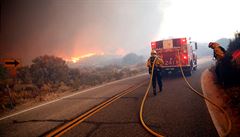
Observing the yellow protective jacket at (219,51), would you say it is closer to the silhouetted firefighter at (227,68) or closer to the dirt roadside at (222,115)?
the silhouetted firefighter at (227,68)

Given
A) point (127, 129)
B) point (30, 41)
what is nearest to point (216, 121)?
point (127, 129)

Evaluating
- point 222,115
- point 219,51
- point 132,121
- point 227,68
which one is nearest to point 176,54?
point 219,51

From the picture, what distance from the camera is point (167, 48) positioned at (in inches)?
610

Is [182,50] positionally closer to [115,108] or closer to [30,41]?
[115,108]

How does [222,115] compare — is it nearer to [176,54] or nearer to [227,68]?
[227,68]

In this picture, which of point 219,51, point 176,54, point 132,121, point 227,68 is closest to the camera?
point 132,121

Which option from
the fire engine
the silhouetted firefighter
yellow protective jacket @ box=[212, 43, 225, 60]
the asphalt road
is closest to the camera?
the asphalt road

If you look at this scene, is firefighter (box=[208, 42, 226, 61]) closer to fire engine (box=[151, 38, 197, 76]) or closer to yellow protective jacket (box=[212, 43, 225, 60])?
yellow protective jacket (box=[212, 43, 225, 60])

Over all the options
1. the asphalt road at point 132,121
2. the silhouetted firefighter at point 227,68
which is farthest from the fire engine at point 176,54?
the asphalt road at point 132,121

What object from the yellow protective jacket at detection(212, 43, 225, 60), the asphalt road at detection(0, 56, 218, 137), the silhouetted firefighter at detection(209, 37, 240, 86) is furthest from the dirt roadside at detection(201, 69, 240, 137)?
the yellow protective jacket at detection(212, 43, 225, 60)

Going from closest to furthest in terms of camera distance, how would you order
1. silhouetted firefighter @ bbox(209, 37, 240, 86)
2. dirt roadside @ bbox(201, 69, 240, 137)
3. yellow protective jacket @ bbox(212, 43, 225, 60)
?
dirt roadside @ bbox(201, 69, 240, 137)
silhouetted firefighter @ bbox(209, 37, 240, 86)
yellow protective jacket @ bbox(212, 43, 225, 60)

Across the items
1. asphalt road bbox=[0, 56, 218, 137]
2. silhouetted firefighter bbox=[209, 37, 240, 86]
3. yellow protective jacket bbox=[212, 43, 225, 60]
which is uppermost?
yellow protective jacket bbox=[212, 43, 225, 60]

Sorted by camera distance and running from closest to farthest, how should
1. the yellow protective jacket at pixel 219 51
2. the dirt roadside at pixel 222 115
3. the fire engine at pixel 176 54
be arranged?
1. the dirt roadside at pixel 222 115
2. the yellow protective jacket at pixel 219 51
3. the fire engine at pixel 176 54

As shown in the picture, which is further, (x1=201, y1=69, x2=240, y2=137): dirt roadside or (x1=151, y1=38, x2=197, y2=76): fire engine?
(x1=151, y1=38, x2=197, y2=76): fire engine
